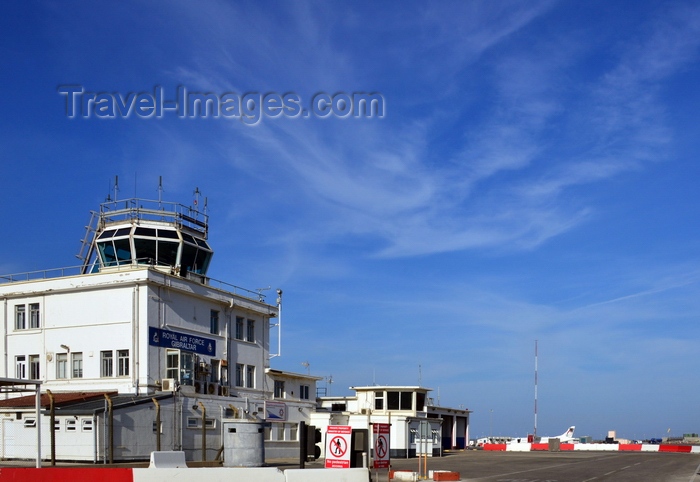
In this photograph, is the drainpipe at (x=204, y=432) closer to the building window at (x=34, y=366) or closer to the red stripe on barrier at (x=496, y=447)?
the building window at (x=34, y=366)

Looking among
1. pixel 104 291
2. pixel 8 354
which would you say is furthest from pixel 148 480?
pixel 8 354

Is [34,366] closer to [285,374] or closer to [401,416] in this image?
[285,374]

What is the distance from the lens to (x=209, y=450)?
3872 cm

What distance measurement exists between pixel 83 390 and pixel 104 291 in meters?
5.18

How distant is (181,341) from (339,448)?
25.4 m

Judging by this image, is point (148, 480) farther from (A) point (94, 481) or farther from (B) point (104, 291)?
(B) point (104, 291)

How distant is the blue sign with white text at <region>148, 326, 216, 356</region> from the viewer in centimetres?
3878

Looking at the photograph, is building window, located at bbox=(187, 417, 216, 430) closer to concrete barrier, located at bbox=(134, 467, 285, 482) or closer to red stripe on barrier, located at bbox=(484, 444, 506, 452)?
Result: concrete barrier, located at bbox=(134, 467, 285, 482)

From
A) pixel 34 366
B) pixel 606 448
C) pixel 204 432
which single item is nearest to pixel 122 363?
pixel 204 432

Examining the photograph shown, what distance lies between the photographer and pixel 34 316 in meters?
41.4

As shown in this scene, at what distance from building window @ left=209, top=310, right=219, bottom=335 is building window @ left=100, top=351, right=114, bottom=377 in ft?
20.8

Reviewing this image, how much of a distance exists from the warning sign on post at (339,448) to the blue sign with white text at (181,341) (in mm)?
23103

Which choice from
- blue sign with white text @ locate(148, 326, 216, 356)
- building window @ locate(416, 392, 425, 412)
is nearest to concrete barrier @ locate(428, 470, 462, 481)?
blue sign with white text @ locate(148, 326, 216, 356)

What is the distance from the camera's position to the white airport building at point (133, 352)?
3328 cm
